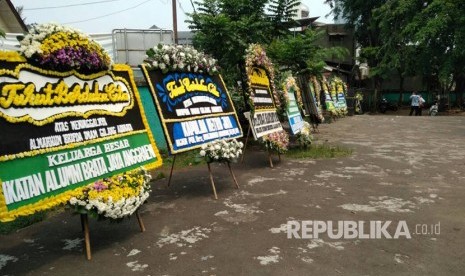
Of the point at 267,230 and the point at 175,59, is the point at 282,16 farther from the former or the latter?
the point at 267,230

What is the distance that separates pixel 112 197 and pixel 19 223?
6.18 ft

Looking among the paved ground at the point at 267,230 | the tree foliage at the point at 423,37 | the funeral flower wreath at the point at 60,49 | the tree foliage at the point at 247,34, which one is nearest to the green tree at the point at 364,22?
the tree foliage at the point at 423,37

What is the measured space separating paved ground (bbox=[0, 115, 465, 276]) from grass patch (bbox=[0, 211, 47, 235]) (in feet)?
0.54

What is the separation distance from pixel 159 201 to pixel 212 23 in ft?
15.1

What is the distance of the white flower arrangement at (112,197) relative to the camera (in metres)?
3.50

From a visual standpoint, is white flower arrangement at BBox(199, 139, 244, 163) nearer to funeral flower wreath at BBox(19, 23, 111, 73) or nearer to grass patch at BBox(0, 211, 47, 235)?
funeral flower wreath at BBox(19, 23, 111, 73)

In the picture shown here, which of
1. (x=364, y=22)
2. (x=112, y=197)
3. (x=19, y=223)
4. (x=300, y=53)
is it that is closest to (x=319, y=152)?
(x=300, y=53)

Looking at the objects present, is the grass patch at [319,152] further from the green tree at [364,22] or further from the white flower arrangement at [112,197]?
the green tree at [364,22]

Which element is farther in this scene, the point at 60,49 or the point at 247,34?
the point at 247,34

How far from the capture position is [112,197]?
3.63m

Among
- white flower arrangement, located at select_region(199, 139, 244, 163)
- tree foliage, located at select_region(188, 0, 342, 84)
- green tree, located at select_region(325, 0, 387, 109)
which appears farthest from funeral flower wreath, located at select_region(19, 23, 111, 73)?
green tree, located at select_region(325, 0, 387, 109)

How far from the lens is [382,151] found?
363 inches
